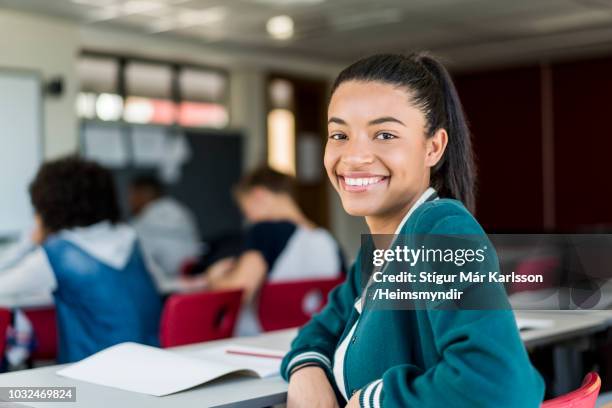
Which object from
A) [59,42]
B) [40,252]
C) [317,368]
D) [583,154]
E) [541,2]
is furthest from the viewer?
[583,154]

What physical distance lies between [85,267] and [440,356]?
1974 mm

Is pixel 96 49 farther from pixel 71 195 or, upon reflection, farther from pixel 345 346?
pixel 345 346

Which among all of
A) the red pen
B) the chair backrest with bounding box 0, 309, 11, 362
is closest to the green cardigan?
the red pen

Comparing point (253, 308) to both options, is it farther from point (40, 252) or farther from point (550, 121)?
point (550, 121)

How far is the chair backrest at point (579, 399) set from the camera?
136cm

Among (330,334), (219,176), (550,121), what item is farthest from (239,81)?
(330,334)

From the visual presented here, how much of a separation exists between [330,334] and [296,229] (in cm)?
224

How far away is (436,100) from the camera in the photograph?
157cm

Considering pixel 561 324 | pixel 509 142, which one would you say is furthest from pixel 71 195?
pixel 509 142

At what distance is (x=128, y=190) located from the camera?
747cm

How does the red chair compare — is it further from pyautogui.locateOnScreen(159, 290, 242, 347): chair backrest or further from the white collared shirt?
the white collared shirt

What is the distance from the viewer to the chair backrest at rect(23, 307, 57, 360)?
374 cm

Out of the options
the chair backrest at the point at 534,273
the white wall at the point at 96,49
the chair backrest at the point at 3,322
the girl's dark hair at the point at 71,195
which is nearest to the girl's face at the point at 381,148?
the chair backrest at the point at 534,273

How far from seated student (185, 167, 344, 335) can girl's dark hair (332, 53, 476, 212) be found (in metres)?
2.37
